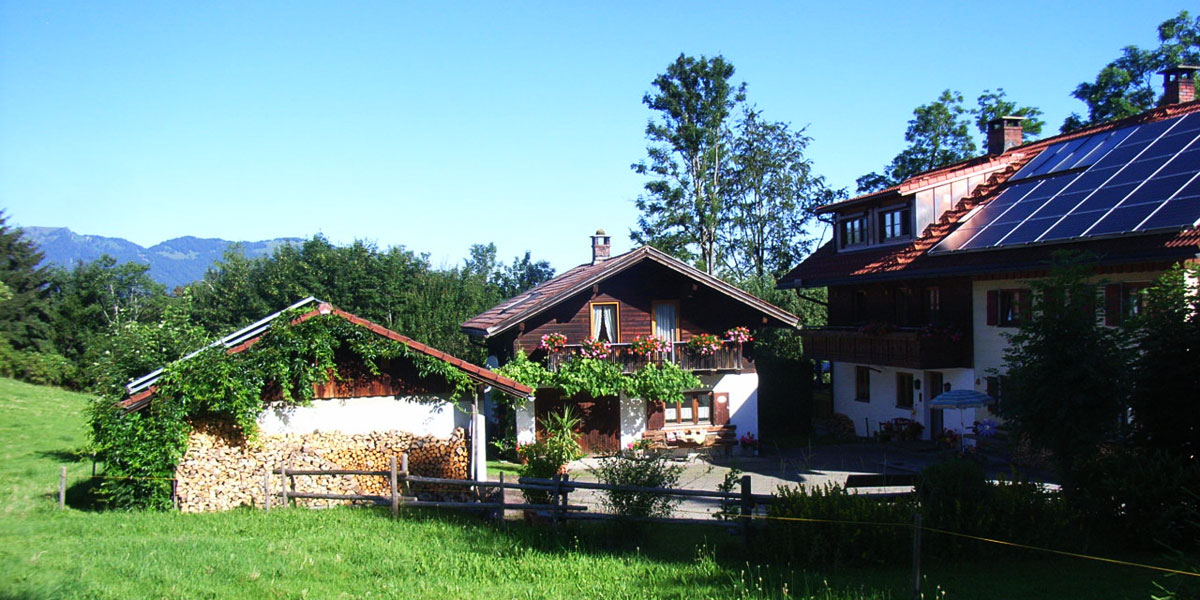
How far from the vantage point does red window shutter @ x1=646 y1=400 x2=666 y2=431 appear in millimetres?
27219

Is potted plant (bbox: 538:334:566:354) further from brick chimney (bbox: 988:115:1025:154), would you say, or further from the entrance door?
brick chimney (bbox: 988:115:1025:154)

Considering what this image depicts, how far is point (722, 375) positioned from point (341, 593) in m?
19.2

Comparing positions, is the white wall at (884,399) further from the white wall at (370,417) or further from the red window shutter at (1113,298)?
the white wall at (370,417)

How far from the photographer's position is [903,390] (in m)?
27.6

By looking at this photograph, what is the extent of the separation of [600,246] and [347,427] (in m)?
17.5

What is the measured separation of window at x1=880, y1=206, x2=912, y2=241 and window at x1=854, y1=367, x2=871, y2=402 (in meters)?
4.73

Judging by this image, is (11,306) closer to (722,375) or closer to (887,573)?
(722,375)

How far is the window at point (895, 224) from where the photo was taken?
27.7 m

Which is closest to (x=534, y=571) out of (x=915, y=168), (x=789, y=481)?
(x=789, y=481)

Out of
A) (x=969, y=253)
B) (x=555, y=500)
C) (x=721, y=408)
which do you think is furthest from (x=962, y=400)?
(x=555, y=500)

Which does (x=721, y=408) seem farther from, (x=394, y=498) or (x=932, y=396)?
(x=394, y=498)

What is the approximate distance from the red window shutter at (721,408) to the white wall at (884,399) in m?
4.95

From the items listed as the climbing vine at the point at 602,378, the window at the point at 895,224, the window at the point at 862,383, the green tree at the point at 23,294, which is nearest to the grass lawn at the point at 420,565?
the climbing vine at the point at 602,378

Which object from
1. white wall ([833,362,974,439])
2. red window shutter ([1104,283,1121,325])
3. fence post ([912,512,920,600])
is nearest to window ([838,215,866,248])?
white wall ([833,362,974,439])
